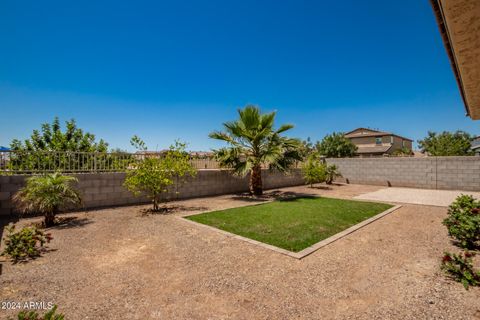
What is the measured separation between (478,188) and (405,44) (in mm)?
9592

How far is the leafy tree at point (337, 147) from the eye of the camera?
3794cm

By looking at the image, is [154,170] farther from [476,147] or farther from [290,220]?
[476,147]

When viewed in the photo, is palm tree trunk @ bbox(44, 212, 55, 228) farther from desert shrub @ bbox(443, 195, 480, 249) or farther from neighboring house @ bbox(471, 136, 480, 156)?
neighboring house @ bbox(471, 136, 480, 156)

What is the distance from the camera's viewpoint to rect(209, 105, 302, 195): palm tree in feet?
36.2

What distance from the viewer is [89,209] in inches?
307

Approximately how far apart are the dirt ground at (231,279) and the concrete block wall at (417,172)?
12.0 meters

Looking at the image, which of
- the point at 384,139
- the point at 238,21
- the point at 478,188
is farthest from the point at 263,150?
the point at 384,139

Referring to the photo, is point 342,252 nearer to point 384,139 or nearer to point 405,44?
point 405,44

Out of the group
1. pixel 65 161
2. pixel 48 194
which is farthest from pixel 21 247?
pixel 65 161

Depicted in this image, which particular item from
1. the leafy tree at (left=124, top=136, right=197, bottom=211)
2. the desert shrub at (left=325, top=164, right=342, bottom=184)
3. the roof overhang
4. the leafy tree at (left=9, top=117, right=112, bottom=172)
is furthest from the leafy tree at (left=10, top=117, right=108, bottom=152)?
the desert shrub at (left=325, top=164, right=342, bottom=184)

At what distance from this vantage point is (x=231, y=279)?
3316 millimetres

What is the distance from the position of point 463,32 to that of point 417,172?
14828 millimetres

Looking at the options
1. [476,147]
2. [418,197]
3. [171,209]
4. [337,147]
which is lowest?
[418,197]

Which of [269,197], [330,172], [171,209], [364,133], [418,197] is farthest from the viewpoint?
[364,133]
